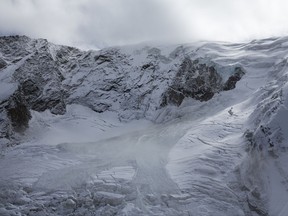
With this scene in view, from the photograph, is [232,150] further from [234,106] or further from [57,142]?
[57,142]

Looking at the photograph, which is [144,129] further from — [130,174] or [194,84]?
[130,174]

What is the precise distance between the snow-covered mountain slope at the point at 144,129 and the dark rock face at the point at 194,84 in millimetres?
143

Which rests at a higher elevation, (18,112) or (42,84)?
(42,84)

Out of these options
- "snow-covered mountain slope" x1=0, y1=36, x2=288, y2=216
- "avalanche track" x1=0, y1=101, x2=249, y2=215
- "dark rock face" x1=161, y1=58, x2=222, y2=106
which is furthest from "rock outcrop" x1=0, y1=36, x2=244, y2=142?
"avalanche track" x1=0, y1=101, x2=249, y2=215

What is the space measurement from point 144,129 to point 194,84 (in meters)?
8.77

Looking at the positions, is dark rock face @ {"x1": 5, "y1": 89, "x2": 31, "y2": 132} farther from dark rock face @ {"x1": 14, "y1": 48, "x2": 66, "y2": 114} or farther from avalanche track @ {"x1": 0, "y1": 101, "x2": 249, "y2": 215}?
avalanche track @ {"x1": 0, "y1": 101, "x2": 249, "y2": 215}

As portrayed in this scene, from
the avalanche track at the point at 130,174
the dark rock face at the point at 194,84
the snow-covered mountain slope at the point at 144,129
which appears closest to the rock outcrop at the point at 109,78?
the dark rock face at the point at 194,84

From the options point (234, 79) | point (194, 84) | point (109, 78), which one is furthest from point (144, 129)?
point (109, 78)

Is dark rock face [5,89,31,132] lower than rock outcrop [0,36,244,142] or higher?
lower

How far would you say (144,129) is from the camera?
50.7 meters

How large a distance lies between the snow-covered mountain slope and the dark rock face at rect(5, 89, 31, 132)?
13 centimetres

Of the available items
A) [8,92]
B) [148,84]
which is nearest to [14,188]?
[8,92]

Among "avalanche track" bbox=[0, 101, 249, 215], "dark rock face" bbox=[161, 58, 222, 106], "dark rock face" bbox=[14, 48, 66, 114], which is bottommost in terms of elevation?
"avalanche track" bbox=[0, 101, 249, 215]

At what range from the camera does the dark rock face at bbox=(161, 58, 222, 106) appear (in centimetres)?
5234
